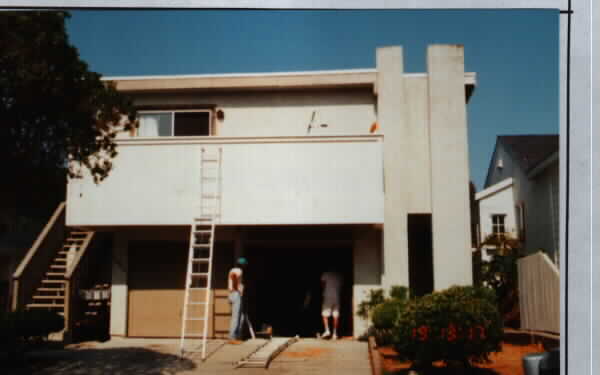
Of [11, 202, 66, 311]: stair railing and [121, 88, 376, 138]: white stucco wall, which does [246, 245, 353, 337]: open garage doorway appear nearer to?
[121, 88, 376, 138]: white stucco wall

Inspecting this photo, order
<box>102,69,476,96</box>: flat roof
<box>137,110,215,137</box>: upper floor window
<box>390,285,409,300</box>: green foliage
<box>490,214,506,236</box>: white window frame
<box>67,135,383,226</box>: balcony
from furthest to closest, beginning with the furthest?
<box>137,110,215,137</box>: upper floor window → <box>490,214,506,236</box>: white window frame → <box>102,69,476,96</box>: flat roof → <box>67,135,383,226</box>: balcony → <box>390,285,409,300</box>: green foliage

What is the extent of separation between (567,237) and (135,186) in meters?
8.77

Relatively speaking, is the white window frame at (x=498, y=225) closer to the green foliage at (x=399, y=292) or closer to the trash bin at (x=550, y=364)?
the green foliage at (x=399, y=292)

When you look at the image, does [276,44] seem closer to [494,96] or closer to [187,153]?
[494,96]

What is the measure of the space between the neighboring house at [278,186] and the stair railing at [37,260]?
4 centimetres

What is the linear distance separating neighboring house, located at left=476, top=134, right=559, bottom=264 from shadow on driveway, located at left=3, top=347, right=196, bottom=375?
511cm

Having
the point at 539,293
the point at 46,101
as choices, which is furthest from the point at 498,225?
the point at 46,101

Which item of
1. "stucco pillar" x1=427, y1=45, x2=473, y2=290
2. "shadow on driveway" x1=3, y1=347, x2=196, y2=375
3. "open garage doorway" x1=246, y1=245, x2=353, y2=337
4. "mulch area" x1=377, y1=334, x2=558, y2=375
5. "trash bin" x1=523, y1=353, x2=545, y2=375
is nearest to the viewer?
"trash bin" x1=523, y1=353, x2=545, y2=375

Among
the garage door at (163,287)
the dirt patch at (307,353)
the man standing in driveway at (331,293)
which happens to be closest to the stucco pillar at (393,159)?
the man standing in driveway at (331,293)

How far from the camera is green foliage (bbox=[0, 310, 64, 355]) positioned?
775 centimetres

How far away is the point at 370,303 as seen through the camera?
1095 centimetres

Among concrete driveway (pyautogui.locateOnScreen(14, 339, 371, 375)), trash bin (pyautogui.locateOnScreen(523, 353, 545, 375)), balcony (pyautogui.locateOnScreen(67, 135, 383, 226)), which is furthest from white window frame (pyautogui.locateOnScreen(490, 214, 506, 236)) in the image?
trash bin (pyautogui.locateOnScreen(523, 353, 545, 375))

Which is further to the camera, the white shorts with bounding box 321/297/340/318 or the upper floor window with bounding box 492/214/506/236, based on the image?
the upper floor window with bounding box 492/214/506/236

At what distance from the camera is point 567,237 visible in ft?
10.2
